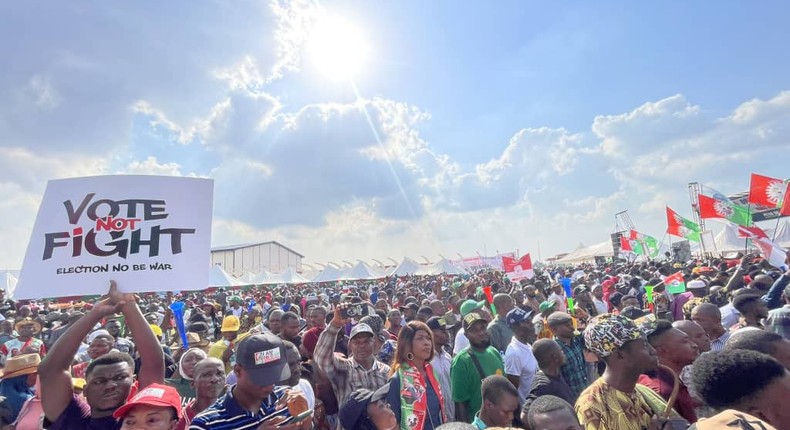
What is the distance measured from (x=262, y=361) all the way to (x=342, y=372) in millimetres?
1486

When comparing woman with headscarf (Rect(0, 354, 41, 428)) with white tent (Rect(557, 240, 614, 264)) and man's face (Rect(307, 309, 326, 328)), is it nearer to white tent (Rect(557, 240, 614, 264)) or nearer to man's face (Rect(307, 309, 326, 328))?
man's face (Rect(307, 309, 326, 328))

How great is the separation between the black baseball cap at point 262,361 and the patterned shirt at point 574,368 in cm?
286

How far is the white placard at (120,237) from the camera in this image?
10.8 ft

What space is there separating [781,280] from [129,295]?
29.5 feet

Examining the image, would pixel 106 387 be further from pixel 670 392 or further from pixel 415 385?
pixel 670 392

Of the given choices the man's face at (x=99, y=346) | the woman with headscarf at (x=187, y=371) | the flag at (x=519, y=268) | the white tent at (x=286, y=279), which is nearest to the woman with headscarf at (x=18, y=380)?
the man's face at (x=99, y=346)

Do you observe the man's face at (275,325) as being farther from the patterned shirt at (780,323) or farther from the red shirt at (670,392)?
the patterned shirt at (780,323)

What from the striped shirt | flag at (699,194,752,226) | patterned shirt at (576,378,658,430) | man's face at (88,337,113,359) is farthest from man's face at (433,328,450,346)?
flag at (699,194,752,226)

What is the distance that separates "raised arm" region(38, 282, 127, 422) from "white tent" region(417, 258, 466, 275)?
34.8 meters

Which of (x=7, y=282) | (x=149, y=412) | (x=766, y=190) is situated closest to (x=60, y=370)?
(x=149, y=412)

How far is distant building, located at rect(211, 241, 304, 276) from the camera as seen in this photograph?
2813 inches

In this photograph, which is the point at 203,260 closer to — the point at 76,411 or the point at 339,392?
the point at 76,411

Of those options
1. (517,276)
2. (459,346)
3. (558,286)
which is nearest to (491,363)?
(459,346)

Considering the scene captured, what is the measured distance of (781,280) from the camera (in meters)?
7.09
